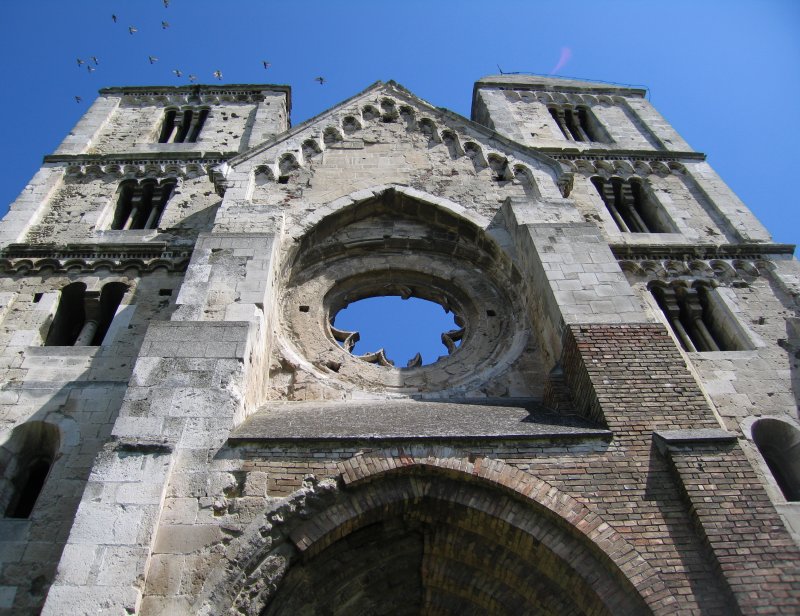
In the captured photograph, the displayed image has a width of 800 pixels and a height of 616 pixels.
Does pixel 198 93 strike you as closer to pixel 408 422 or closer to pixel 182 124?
pixel 182 124

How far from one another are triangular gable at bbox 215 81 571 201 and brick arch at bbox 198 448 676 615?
5.67m

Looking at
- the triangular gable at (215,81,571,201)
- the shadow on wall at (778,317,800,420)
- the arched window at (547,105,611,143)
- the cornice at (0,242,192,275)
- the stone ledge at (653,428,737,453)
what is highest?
the arched window at (547,105,611,143)

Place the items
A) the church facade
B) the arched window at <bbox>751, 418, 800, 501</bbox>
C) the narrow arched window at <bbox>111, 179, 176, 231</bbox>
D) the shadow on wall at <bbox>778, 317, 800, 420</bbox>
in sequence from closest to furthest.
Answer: the church facade → the arched window at <bbox>751, 418, 800, 501</bbox> → the shadow on wall at <bbox>778, 317, 800, 420</bbox> → the narrow arched window at <bbox>111, 179, 176, 231</bbox>

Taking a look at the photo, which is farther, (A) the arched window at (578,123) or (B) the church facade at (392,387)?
(A) the arched window at (578,123)

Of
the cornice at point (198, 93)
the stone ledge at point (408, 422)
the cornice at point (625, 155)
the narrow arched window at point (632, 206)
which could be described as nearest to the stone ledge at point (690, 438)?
the stone ledge at point (408, 422)

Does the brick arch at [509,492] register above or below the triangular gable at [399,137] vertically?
below

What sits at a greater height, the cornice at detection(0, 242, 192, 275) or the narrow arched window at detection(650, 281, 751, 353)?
the cornice at detection(0, 242, 192, 275)

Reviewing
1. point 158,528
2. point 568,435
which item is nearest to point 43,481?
point 158,528

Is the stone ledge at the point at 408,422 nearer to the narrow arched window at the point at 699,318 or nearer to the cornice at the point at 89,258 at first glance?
the narrow arched window at the point at 699,318

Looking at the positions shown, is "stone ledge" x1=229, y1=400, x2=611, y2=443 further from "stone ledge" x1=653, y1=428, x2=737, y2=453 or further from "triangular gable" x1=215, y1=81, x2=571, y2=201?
"triangular gable" x1=215, y1=81, x2=571, y2=201

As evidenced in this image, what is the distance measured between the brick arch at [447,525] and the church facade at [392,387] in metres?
0.03

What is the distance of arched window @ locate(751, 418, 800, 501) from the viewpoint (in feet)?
24.9

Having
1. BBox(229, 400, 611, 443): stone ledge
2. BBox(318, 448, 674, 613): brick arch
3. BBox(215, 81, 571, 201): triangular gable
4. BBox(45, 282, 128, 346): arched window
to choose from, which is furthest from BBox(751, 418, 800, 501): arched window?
BBox(45, 282, 128, 346): arched window

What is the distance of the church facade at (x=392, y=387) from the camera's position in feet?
18.1
